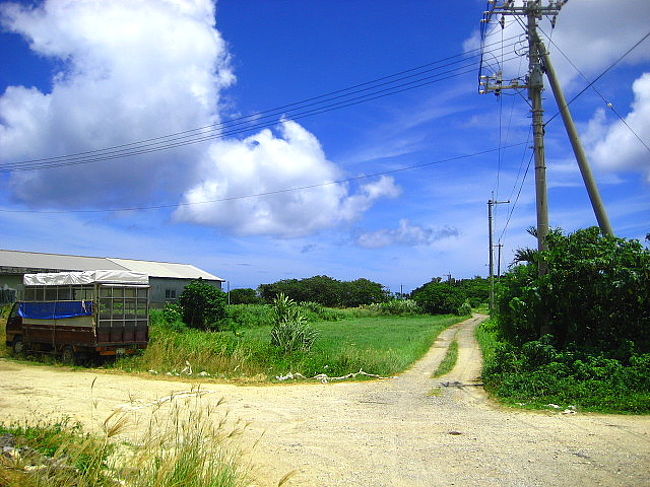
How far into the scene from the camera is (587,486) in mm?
6277

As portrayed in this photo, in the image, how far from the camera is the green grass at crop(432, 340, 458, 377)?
57.2 ft

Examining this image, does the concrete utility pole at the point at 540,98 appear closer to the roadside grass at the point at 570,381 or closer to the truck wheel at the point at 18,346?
the roadside grass at the point at 570,381

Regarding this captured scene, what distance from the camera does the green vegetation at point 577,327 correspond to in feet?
38.2

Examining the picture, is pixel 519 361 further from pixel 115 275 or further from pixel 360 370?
pixel 115 275

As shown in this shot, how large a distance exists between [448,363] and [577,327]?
6.24 metres

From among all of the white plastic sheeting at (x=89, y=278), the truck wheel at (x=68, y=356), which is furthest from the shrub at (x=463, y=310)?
the truck wheel at (x=68, y=356)

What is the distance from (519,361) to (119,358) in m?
11.9

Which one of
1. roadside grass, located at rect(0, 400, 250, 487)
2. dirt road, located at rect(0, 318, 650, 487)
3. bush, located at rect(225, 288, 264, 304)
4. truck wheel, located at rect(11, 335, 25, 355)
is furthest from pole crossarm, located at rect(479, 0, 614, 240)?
bush, located at rect(225, 288, 264, 304)

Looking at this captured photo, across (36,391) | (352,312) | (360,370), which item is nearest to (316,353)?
(360,370)

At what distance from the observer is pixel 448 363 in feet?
63.8

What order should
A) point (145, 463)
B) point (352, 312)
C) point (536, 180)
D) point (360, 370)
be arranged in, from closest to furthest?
point (145, 463) < point (536, 180) < point (360, 370) < point (352, 312)

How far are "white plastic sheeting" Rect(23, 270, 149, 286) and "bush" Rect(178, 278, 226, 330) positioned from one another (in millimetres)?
15668

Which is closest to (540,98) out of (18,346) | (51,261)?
(18,346)

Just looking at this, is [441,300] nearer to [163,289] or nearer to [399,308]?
[399,308]
